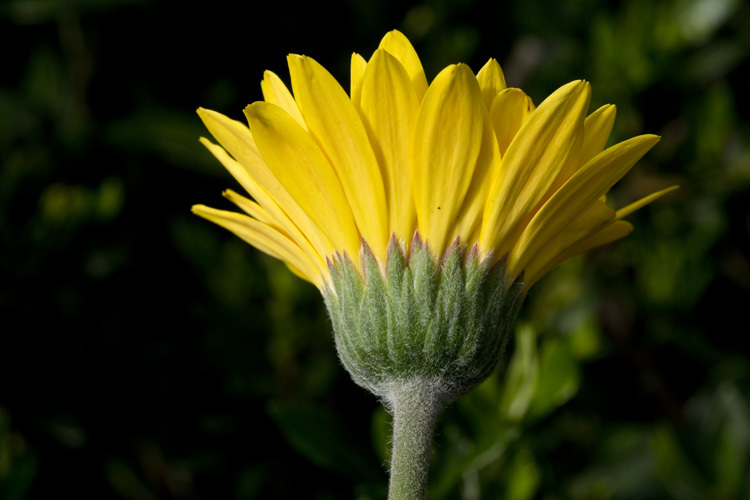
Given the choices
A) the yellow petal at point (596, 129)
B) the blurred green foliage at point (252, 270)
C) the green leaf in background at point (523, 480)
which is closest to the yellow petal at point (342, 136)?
the yellow petal at point (596, 129)

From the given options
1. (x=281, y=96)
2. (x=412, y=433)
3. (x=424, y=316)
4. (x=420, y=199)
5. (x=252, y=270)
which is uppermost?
(x=252, y=270)

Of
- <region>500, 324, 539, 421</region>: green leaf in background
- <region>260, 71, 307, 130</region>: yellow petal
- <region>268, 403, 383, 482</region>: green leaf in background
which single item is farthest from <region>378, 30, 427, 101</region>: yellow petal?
<region>500, 324, 539, 421</region>: green leaf in background

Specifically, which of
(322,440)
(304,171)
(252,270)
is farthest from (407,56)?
(252,270)

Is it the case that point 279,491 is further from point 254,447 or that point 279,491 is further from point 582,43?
point 582,43

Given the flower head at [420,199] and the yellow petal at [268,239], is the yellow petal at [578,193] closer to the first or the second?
the flower head at [420,199]

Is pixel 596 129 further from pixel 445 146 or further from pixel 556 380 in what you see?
pixel 556 380

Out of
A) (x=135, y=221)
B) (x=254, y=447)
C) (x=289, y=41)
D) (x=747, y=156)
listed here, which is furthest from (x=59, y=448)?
(x=747, y=156)

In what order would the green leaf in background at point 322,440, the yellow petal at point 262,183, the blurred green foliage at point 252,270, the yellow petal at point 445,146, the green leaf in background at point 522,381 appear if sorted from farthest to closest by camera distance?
1. the blurred green foliage at point 252,270
2. the green leaf in background at point 522,381
3. the green leaf in background at point 322,440
4. the yellow petal at point 262,183
5. the yellow petal at point 445,146
